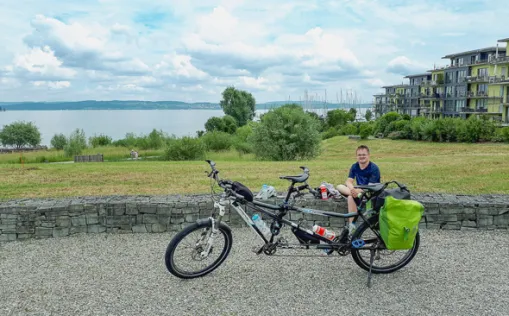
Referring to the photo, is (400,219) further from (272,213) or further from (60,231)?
(60,231)

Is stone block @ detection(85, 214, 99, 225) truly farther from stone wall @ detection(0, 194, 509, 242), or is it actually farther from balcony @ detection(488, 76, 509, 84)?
balcony @ detection(488, 76, 509, 84)

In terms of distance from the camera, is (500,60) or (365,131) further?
(365,131)

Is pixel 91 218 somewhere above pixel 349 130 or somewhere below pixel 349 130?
above

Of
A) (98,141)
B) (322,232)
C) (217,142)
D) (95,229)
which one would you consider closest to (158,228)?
(95,229)

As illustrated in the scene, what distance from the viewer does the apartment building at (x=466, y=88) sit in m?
54.8

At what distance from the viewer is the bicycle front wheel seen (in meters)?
4.92

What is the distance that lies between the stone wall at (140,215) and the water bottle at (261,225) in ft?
6.06

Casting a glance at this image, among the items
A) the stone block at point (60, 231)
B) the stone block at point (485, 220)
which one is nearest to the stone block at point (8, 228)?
the stone block at point (60, 231)

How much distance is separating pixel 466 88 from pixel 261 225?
2573 inches

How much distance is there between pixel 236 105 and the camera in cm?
9825

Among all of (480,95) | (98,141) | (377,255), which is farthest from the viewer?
(480,95)

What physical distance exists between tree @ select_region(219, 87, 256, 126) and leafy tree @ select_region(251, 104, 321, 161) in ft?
219

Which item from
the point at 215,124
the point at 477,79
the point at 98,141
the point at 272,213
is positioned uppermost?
the point at 477,79

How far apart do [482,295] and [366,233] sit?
137cm
